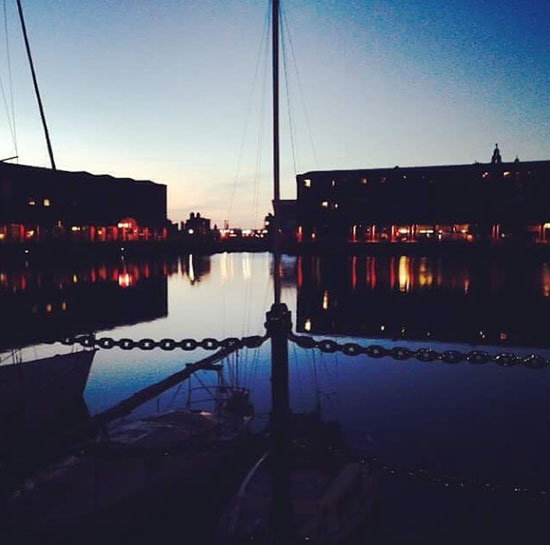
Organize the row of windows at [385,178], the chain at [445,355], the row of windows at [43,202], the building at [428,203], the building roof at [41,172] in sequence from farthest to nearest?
the row of windows at [385,178] < the building at [428,203] < the row of windows at [43,202] < the building roof at [41,172] < the chain at [445,355]

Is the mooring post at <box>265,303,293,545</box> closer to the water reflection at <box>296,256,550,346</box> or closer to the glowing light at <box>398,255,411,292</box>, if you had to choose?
the water reflection at <box>296,256,550,346</box>

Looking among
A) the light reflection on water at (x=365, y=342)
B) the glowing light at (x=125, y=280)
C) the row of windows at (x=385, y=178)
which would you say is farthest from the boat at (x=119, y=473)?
the row of windows at (x=385, y=178)

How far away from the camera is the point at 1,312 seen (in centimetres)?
3838

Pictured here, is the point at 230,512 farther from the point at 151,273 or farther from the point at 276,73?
the point at 151,273

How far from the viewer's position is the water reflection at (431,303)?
104 ft

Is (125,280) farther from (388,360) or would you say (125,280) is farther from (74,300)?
(388,360)

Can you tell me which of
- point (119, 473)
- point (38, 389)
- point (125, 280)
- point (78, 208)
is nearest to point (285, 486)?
point (119, 473)

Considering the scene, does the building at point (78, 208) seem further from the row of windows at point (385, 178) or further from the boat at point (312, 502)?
the boat at point (312, 502)

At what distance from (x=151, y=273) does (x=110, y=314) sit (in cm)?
2888

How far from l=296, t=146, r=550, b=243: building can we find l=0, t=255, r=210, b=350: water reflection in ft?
96.8

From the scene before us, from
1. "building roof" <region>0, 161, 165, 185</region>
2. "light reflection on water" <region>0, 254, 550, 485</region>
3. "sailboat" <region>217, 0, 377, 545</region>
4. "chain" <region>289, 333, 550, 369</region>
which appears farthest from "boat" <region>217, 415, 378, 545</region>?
"building roof" <region>0, 161, 165, 185</region>

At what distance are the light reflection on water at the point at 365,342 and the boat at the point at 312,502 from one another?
5432mm

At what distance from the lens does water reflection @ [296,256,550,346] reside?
31812 millimetres

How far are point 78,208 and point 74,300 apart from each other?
43885 millimetres
